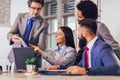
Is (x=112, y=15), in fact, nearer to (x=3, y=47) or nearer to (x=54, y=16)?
(x=3, y=47)

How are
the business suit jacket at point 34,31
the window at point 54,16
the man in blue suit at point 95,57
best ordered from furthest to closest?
the window at point 54,16
the business suit jacket at point 34,31
the man in blue suit at point 95,57

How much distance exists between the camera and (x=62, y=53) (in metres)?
2.22

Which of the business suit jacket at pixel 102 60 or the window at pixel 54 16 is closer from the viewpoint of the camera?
the business suit jacket at pixel 102 60

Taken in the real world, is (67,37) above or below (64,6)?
below

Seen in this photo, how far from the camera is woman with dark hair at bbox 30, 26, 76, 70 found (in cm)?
214

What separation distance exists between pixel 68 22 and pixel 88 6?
7.24 ft

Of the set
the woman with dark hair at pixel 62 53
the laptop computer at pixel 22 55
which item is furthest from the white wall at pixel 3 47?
the laptop computer at pixel 22 55

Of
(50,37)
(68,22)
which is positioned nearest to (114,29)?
(68,22)

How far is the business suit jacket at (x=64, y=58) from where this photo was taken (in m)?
2.14

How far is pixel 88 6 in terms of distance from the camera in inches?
81.3

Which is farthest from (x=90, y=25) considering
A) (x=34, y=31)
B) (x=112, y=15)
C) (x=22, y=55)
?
(x=112, y=15)

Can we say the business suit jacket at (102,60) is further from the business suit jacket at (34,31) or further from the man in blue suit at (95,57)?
the business suit jacket at (34,31)

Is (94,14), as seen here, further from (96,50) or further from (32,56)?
(32,56)

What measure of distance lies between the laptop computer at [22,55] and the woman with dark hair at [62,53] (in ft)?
0.50
